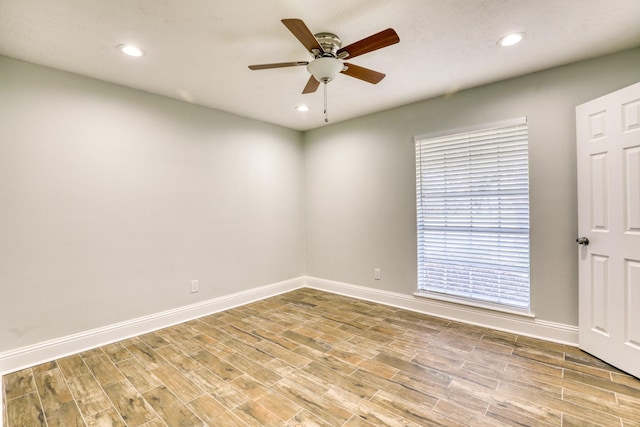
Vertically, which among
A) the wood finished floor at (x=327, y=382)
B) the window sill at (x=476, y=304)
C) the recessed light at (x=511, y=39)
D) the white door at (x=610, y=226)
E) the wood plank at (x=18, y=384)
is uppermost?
the recessed light at (x=511, y=39)

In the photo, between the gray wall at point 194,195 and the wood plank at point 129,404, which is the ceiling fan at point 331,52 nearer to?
the gray wall at point 194,195

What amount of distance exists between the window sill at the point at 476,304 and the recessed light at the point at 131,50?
361 centimetres

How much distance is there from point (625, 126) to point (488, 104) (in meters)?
1.11

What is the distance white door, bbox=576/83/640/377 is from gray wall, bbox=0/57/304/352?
3.46 metres

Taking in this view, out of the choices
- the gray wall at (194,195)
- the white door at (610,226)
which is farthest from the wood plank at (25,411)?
the white door at (610,226)

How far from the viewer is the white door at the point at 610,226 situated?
82.6 inches

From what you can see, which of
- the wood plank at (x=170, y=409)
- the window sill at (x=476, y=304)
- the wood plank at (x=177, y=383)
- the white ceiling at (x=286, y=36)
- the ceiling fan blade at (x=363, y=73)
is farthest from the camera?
the window sill at (x=476, y=304)

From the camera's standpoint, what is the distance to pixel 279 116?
156 inches

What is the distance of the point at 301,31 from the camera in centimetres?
171

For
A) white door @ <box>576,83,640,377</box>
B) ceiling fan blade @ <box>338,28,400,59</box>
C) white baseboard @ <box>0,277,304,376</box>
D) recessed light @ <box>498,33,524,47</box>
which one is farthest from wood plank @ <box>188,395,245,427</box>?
recessed light @ <box>498,33,524,47</box>

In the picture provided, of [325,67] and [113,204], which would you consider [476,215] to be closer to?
[325,67]

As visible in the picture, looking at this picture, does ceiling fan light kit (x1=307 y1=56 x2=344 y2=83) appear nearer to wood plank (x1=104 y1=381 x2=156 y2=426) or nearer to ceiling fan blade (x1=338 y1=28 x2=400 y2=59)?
ceiling fan blade (x1=338 y1=28 x2=400 y2=59)

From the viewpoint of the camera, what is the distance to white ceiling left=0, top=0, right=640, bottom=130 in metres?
1.83

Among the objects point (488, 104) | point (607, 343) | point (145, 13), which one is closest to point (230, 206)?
point (145, 13)
